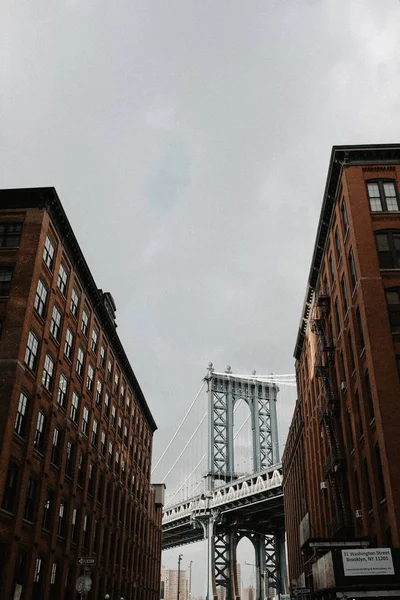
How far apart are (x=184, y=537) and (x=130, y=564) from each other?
85845 millimetres

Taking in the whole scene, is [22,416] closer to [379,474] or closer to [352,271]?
[379,474]

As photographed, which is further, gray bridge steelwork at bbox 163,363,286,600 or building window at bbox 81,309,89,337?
gray bridge steelwork at bbox 163,363,286,600

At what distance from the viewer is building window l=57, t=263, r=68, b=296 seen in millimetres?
37562

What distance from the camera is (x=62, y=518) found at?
36.7 m

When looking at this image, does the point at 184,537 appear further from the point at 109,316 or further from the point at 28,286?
the point at 28,286

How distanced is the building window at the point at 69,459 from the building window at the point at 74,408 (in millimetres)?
1730

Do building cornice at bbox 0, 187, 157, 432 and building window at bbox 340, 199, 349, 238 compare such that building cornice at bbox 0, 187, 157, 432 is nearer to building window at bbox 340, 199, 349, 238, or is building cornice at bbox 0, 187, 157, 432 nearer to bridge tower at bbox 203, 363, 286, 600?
building window at bbox 340, 199, 349, 238

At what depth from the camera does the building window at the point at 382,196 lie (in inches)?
1304

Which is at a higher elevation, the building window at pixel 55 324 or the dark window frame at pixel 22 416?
the building window at pixel 55 324

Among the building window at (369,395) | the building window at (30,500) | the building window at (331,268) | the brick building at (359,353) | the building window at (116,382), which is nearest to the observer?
the brick building at (359,353)

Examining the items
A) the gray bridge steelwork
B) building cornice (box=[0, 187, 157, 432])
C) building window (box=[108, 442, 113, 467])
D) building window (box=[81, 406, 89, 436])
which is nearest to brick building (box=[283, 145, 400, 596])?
building cornice (box=[0, 187, 157, 432])

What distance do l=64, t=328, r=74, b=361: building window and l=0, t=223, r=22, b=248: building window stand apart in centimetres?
735

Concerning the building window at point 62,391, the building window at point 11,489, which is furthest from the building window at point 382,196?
the building window at point 11,489

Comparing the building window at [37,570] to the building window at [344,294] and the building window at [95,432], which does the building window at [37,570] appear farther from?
the building window at [344,294]
